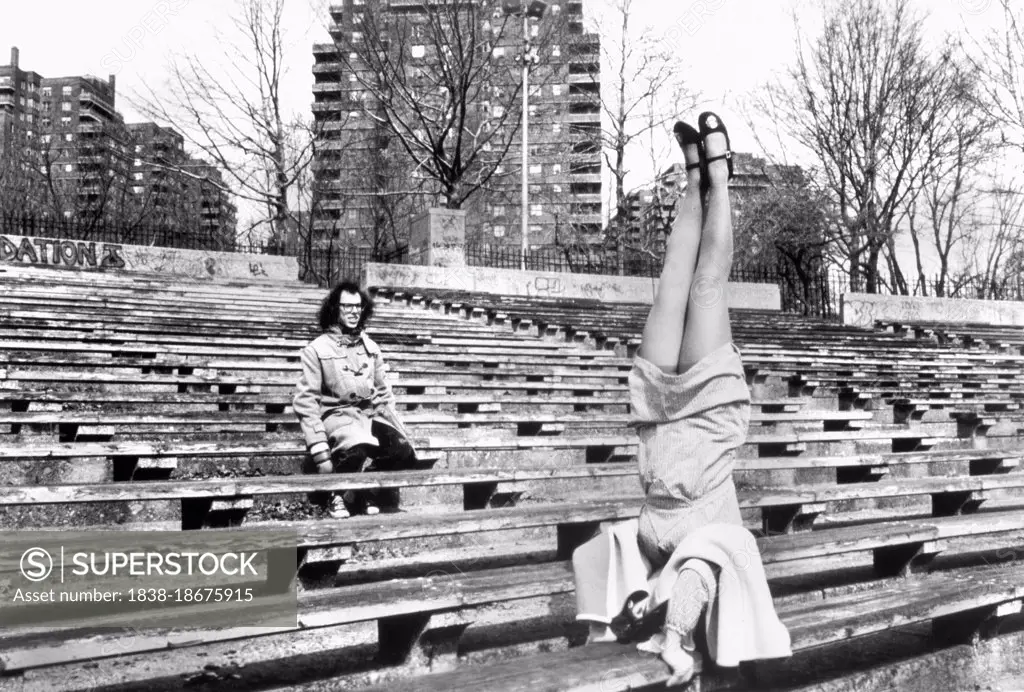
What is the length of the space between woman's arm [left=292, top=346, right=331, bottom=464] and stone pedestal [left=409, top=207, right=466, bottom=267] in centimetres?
1263

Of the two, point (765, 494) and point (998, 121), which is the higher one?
point (998, 121)

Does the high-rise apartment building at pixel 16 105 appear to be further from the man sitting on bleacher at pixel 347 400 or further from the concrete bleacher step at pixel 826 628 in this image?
the concrete bleacher step at pixel 826 628

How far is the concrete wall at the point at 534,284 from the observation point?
15844 millimetres

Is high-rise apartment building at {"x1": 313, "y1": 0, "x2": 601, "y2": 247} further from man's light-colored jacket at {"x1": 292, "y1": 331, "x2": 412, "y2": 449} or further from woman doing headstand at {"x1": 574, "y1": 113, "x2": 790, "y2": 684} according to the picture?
woman doing headstand at {"x1": 574, "y1": 113, "x2": 790, "y2": 684}

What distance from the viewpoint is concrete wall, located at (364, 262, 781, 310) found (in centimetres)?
1584

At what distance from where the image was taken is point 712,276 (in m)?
2.30

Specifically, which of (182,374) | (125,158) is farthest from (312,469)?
(125,158)

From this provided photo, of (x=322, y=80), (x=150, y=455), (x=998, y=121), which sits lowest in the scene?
(x=150, y=455)

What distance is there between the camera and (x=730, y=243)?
2324 mm

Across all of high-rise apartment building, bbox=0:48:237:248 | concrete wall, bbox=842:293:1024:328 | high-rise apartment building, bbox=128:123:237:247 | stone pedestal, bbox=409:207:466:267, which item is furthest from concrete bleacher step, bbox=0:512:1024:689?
high-rise apartment building, bbox=0:48:237:248

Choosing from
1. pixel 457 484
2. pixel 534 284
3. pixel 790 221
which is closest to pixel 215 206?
pixel 534 284

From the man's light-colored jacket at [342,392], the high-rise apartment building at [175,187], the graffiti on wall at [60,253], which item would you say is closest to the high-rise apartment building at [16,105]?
the high-rise apartment building at [175,187]

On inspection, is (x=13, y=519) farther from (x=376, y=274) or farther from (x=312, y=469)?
(x=376, y=274)

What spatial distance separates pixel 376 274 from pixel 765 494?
12.4 metres
